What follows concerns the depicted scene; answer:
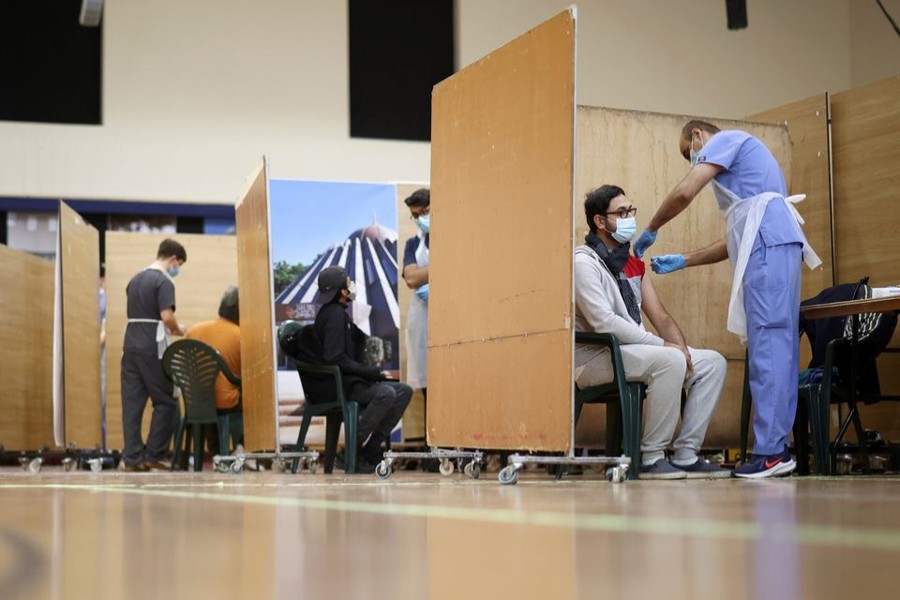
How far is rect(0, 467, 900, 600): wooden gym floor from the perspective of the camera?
3.06 ft

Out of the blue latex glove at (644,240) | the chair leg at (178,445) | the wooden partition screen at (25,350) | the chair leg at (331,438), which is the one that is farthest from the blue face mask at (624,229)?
the wooden partition screen at (25,350)

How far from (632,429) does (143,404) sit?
4320 millimetres

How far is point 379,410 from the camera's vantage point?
554 centimetres

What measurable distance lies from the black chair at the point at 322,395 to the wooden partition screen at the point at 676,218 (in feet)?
5.01

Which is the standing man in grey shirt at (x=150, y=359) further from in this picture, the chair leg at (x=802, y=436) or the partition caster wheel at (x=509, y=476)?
the partition caster wheel at (x=509, y=476)

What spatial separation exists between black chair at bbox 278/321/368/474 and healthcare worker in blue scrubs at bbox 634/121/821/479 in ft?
6.13

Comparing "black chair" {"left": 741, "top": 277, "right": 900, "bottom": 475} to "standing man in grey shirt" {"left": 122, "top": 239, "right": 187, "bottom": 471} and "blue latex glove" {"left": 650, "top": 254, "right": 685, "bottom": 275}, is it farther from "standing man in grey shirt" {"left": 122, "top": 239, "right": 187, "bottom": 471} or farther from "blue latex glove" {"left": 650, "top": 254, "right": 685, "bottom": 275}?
"standing man in grey shirt" {"left": 122, "top": 239, "right": 187, "bottom": 471}

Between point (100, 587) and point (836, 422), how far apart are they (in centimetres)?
488

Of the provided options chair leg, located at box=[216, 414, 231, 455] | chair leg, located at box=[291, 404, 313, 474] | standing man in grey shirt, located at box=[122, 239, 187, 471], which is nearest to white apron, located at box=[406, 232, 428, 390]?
chair leg, located at box=[291, 404, 313, 474]

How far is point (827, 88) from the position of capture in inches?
449

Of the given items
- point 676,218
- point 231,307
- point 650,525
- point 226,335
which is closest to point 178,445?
point 226,335

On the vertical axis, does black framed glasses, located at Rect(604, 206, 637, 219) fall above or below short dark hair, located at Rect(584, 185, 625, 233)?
below

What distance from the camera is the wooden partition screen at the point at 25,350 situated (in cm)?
909

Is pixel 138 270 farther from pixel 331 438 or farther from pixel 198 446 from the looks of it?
pixel 331 438
